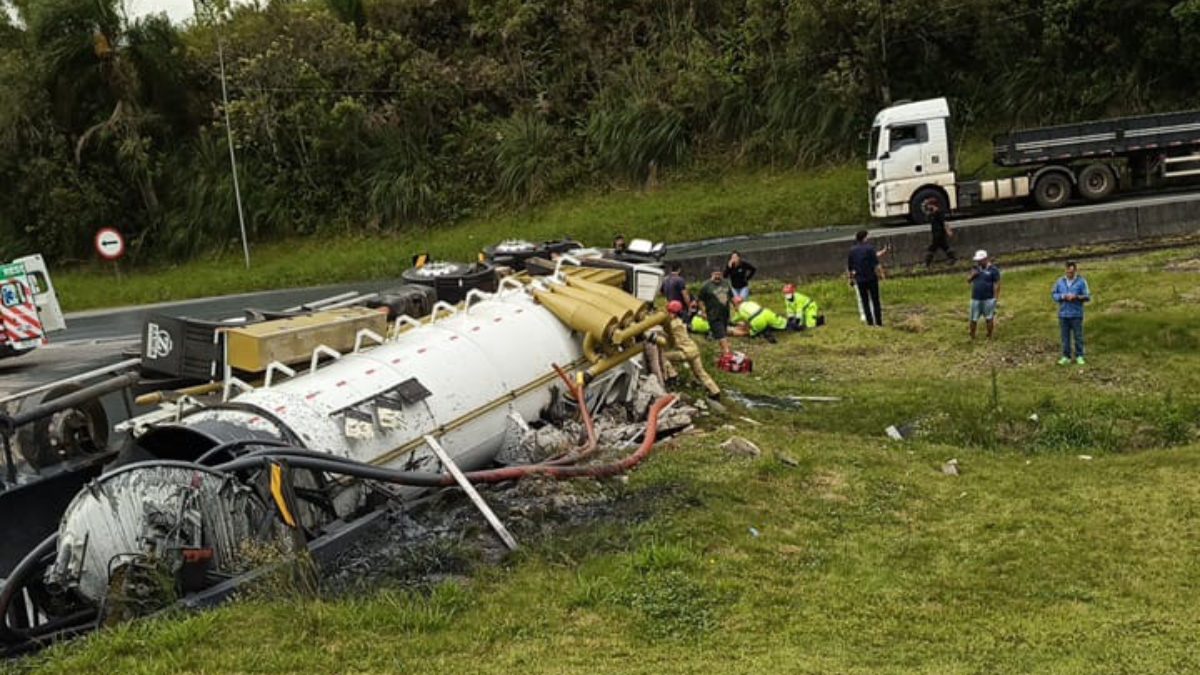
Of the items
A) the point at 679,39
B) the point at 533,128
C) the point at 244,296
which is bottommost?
the point at 244,296

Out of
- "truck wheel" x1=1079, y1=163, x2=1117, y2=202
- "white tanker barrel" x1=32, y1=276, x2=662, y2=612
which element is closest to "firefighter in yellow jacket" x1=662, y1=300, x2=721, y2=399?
"white tanker barrel" x1=32, y1=276, x2=662, y2=612

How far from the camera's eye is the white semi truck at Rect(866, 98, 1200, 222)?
25.6m

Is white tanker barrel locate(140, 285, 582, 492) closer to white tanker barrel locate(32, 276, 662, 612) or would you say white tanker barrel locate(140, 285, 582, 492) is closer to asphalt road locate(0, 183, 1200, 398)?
white tanker barrel locate(32, 276, 662, 612)

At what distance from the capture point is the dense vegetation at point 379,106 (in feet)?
116

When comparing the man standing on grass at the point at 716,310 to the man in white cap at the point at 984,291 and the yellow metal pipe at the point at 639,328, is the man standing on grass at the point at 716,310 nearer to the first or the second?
the man in white cap at the point at 984,291

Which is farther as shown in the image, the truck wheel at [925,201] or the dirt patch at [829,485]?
the truck wheel at [925,201]

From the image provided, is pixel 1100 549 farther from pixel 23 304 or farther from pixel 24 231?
pixel 24 231

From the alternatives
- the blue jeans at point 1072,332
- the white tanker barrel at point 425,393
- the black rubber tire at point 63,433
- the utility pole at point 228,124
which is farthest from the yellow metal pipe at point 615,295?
the utility pole at point 228,124

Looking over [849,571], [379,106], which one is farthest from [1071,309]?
[379,106]

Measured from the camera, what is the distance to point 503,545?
824 centimetres

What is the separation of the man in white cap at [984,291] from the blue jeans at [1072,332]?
4.98 ft

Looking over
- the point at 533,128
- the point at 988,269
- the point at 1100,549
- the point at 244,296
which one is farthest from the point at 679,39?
the point at 1100,549

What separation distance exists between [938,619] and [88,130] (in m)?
38.2

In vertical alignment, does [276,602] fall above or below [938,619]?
above
